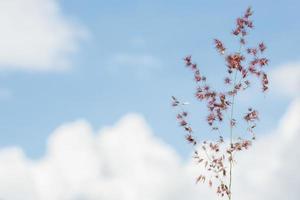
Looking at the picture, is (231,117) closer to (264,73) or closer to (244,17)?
(264,73)

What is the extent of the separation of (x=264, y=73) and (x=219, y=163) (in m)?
2.68

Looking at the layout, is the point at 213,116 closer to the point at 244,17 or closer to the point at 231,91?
the point at 231,91

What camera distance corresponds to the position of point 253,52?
17609mm

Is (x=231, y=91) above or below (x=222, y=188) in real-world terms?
above

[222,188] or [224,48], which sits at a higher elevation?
[224,48]

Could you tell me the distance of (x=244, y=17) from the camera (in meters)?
17.8

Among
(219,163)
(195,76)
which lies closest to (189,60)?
(195,76)

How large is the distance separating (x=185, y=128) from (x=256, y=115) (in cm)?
192

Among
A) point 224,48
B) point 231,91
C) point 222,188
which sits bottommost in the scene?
point 222,188

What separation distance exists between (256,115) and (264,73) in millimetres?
1134

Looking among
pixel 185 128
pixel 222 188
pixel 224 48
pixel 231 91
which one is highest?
pixel 224 48

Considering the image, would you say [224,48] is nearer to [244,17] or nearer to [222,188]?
[244,17]

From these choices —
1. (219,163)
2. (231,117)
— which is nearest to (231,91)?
(231,117)

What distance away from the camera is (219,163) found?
17031mm
